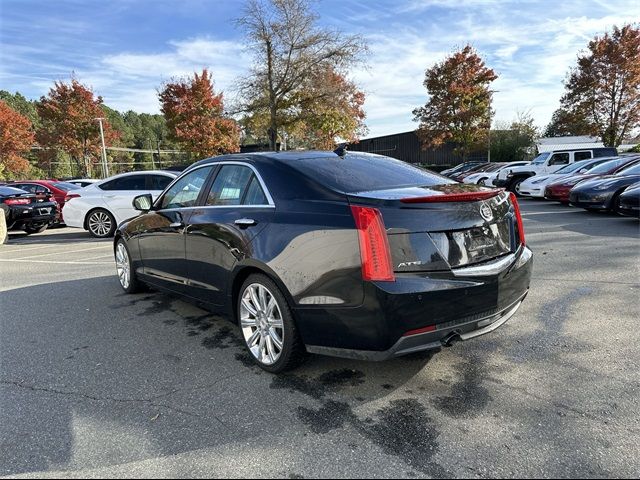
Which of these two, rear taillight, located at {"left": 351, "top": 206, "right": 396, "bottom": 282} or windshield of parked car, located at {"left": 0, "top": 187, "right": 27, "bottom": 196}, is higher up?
windshield of parked car, located at {"left": 0, "top": 187, "right": 27, "bottom": 196}

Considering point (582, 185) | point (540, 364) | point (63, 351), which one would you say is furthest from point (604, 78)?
point (63, 351)

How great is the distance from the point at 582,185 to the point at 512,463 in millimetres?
11347

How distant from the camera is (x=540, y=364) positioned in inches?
132

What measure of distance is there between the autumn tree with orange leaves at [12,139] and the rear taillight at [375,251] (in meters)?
40.5

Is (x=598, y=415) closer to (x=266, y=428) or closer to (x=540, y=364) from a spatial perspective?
(x=540, y=364)

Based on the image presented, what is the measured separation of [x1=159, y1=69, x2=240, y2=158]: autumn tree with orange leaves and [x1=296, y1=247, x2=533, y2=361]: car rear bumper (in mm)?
28920

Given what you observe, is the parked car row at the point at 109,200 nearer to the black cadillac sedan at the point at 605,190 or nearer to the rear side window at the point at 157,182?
the rear side window at the point at 157,182

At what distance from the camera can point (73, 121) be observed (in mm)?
35344

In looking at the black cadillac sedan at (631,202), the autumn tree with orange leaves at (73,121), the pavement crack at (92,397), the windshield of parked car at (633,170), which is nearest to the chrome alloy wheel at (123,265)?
the pavement crack at (92,397)

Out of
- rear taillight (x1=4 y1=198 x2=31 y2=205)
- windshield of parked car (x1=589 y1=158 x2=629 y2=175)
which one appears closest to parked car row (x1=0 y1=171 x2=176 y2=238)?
rear taillight (x1=4 y1=198 x2=31 y2=205)

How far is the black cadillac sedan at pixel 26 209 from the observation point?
12.1 metres

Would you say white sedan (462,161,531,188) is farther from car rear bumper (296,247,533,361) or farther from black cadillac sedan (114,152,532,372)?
car rear bumper (296,247,533,361)

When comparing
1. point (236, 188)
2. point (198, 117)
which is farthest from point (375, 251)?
point (198, 117)

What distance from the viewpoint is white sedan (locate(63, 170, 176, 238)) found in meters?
10.9
